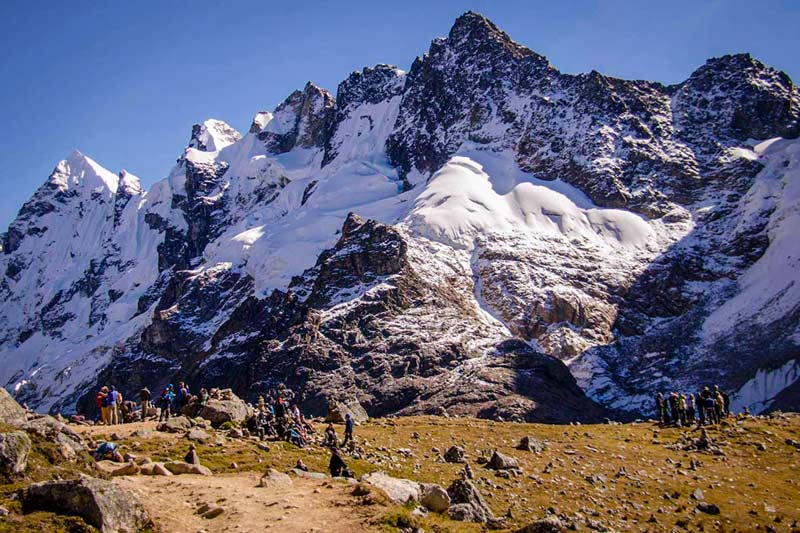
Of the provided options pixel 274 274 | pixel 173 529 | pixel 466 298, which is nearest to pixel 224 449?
pixel 173 529

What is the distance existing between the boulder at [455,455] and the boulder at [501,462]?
1.68 metres

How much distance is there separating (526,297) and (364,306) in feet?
106

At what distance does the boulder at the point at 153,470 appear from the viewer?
3025 cm

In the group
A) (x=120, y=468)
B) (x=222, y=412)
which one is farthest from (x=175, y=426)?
(x=120, y=468)

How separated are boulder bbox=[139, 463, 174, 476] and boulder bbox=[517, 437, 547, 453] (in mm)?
26605

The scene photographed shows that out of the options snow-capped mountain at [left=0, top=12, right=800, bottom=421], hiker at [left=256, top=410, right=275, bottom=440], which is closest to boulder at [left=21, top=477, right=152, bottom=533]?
hiker at [left=256, top=410, right=275, bottom=440]

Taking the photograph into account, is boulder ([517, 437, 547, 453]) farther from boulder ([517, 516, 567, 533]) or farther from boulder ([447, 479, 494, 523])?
boulder ([517, 516, 567, 533])

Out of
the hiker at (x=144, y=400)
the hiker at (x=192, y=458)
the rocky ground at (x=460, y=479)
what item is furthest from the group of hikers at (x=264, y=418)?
the hiker at (x=192, y=458)

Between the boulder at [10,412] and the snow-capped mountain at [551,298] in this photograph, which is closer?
the boulder at [10,412]

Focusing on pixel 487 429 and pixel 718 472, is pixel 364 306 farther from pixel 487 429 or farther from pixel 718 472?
pixel 718 472

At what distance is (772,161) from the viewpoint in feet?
610

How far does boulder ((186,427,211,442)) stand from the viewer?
3775 centimetres

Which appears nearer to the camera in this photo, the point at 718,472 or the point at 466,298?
the point at 718,472

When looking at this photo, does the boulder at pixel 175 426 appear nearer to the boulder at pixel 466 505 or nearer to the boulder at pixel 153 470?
the boulder at pixel 153 470
